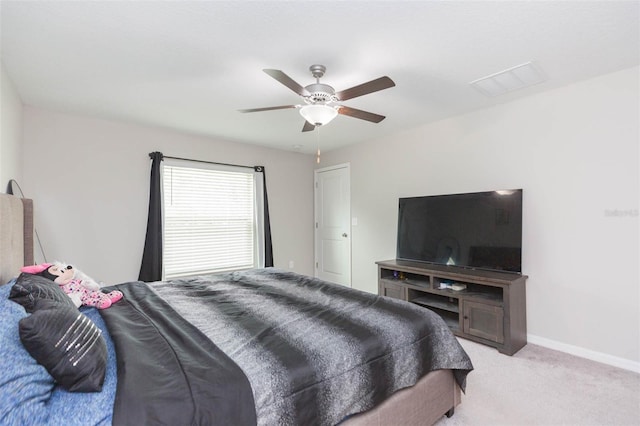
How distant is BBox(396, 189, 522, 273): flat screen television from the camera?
309cm

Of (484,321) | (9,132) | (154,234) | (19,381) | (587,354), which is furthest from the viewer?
(154,234)

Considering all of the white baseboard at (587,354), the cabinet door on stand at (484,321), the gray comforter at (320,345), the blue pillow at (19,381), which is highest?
the blue pillow at (19,381)

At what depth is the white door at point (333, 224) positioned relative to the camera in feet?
16.9

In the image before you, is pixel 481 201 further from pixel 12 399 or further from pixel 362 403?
pixel 12 399

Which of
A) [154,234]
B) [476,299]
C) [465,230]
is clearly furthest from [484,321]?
[154,234]

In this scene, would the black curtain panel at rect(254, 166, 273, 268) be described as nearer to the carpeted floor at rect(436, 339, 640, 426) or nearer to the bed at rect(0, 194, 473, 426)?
the bed at rect(0, 194, 473, 426)

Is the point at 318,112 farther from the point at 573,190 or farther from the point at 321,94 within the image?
the point at 573,190

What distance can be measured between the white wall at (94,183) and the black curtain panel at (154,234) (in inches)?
4.7

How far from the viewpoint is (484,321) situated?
2.97 metres

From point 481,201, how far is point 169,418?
3.31 meters

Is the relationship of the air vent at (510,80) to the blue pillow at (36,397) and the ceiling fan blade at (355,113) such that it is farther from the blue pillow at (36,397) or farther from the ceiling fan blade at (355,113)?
the blue pillow at (36,397)

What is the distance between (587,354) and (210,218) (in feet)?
15.0

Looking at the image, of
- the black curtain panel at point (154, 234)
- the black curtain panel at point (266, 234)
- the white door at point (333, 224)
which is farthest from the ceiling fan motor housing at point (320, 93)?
the white door at point (333, 224)

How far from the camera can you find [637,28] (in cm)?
199
